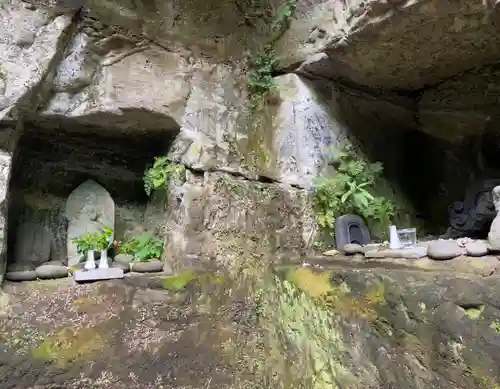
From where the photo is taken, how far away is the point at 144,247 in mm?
3258

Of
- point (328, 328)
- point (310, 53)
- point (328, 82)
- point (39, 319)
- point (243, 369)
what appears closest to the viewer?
point (39, 319)

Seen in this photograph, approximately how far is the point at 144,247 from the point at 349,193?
1679 millimetres

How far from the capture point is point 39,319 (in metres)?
2.43

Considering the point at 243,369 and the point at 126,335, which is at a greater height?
the point at 126,335

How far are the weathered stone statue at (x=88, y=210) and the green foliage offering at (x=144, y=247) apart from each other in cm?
23

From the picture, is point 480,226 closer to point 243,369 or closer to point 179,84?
point 243,369

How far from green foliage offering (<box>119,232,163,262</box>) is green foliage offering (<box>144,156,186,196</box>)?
0.43 m

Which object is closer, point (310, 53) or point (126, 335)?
point (126, 335)

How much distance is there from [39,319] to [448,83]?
368 cm

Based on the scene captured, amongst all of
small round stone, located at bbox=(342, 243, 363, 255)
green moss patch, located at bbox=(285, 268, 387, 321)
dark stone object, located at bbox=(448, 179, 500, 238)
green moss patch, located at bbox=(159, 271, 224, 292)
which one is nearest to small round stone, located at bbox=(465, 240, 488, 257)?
green moss patch, located at bbox=(285, 268, 387, 321)

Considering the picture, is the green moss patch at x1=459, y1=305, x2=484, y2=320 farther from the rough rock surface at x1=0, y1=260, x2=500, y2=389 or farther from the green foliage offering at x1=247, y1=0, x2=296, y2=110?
the green foliage offering at x1=247, y1=0, x2=296, y2=110

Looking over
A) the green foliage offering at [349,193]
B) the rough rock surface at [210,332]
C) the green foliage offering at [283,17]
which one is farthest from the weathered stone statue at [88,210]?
the green foliage offering at [283,17]

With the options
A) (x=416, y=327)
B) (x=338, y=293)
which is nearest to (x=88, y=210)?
(x=338, y=293)

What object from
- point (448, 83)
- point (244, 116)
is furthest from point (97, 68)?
point (448, 83)
